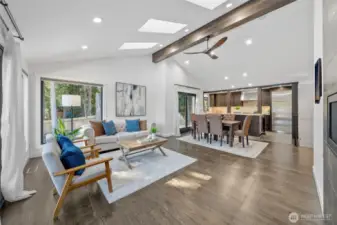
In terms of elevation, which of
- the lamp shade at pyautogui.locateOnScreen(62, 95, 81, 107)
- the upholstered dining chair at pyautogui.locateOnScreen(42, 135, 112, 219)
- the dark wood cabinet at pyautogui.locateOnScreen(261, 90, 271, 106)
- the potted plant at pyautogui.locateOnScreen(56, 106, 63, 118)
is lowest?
the upholstered dining chair at pyautogui.locateOnScreen(42, 135, 112, 219)

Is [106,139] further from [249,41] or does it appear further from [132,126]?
[249,41]

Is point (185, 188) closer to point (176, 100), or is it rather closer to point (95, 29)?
A: point (95, 29)

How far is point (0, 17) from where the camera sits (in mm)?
1789

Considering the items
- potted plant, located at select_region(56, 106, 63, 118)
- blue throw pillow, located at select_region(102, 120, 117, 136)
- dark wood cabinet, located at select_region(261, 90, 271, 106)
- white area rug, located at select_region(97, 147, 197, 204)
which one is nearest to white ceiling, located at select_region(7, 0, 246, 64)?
potted plant, located at select_region(56, 106, 63, 118)

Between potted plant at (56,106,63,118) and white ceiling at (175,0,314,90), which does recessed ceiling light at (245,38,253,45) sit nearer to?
white ceiling at (175,0,314,90)

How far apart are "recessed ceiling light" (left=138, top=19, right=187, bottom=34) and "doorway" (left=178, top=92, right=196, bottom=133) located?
148 inches

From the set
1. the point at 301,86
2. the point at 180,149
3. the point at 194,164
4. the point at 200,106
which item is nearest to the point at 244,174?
the point at 194,164

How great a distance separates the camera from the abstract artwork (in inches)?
217

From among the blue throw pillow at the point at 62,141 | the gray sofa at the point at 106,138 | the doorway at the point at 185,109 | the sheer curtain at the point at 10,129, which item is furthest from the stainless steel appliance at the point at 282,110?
the sheer curtain at the point at 10,129

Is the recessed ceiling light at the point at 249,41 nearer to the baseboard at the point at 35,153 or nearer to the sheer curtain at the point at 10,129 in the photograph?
the sheer curtain at the point at 10,129

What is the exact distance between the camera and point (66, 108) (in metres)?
4.50

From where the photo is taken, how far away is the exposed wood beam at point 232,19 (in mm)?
2907

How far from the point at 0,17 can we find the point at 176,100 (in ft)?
19.3

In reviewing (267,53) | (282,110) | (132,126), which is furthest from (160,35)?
(282,110)
